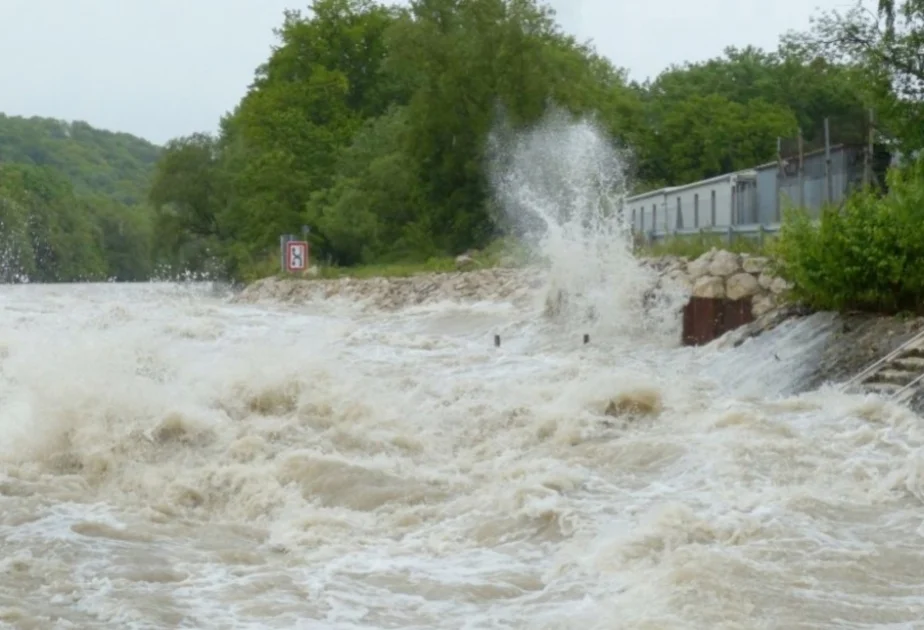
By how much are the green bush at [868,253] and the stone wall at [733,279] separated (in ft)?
4.95

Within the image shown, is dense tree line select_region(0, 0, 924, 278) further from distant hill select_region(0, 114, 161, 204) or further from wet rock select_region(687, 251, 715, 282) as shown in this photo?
distant hill select_region(0, 114, 161, 204)

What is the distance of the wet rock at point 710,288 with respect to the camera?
2166 centimetres

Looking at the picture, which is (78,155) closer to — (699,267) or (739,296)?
(699,267)

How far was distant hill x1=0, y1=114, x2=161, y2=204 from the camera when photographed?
17462cm

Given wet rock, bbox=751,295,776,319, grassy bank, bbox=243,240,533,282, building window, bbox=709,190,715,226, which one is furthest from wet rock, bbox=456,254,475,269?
wet rock, bbox=751,295,776,319

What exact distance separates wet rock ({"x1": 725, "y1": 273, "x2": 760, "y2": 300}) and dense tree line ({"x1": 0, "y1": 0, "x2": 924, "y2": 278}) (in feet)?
99.1

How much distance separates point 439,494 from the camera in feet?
35.8

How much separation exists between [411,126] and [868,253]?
37.7 metres

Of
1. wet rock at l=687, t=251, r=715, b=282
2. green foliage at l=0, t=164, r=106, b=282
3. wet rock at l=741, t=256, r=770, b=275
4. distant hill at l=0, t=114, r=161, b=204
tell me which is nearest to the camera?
wet rock at l=741, t=256, r=770, b=275

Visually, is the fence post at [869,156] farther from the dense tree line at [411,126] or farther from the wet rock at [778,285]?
the dense tree line at [411,126]

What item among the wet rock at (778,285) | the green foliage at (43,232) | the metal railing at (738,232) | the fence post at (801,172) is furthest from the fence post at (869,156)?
the green foliage at (43,232)

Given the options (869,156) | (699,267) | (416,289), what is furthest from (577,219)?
(416,289)

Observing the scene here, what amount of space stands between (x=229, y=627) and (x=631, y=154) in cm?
6132

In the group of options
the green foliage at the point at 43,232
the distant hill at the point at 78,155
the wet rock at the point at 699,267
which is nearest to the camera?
the wet rock at the point at 699,267
